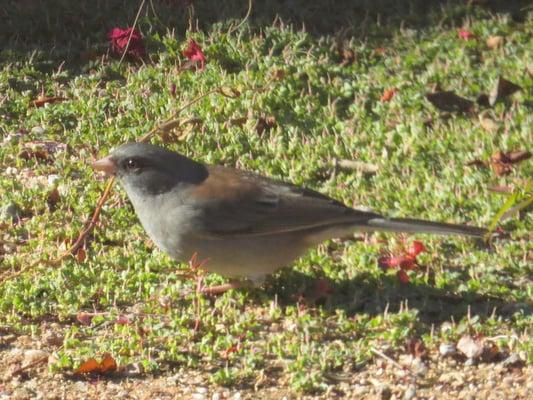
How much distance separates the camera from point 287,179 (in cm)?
714

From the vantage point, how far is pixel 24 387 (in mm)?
4957

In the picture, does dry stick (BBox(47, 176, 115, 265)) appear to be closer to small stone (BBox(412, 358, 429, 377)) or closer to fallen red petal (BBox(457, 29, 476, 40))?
small stone (BBox(412, 358, 429, 377))

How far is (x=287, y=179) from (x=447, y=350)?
7.02 feet

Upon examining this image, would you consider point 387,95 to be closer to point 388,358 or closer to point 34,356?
point 388,358

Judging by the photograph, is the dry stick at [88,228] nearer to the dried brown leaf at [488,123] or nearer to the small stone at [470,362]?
the small stone at [470,362]

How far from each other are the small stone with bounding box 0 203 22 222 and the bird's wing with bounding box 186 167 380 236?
55.0 inches

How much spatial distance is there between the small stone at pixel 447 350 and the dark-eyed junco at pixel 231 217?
2.09 feet

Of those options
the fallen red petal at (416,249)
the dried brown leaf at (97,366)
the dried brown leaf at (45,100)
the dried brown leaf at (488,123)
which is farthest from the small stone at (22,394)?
the dried brown leaf at (488,123)

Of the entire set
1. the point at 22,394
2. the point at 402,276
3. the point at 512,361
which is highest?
the point at 402,276

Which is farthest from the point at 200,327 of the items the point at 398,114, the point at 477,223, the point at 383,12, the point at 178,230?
the point at 383,12

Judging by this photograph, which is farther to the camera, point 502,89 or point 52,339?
point 502,89

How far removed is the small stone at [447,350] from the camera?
5.33 m

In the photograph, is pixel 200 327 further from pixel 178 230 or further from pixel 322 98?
pixel 322 98

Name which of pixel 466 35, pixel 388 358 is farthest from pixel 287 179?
pixel 466 35
